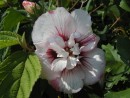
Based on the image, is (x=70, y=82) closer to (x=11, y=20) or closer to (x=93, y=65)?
(x=93, y=65)

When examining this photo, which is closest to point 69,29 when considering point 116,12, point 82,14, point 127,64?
point 82,14

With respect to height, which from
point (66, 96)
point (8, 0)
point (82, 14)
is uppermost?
point (82, 14)

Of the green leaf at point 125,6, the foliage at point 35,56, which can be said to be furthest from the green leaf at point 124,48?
the green leaf at point 125,6

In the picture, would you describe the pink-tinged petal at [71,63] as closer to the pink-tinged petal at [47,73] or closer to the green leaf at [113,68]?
the pink-tinged petal at [47,73]

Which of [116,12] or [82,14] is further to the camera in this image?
[116,12]

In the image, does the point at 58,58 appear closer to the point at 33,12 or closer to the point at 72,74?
the point at 72,74

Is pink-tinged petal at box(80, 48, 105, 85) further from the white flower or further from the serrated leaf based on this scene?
the serrated leaf

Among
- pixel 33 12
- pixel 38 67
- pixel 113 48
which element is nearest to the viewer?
pixel 38 67

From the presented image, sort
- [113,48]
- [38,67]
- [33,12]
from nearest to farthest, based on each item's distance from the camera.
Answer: [38,67] < [33,12] < [113,48]
